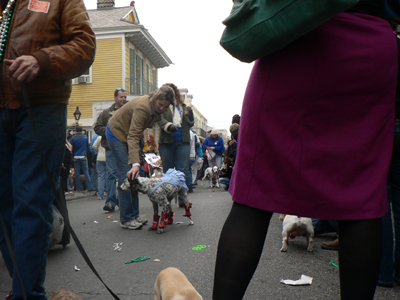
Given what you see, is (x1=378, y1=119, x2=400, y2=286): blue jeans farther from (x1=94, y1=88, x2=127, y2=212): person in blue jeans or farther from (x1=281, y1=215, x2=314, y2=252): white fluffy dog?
(x1=94, y1=88, x2=127, y2=212): person in blue jeans

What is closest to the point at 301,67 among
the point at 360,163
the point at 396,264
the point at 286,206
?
the point at 360,163

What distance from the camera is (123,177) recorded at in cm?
523

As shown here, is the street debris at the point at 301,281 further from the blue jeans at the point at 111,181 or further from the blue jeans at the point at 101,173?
the blue jeans at the point at 101,173

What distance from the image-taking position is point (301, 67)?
4.44ft

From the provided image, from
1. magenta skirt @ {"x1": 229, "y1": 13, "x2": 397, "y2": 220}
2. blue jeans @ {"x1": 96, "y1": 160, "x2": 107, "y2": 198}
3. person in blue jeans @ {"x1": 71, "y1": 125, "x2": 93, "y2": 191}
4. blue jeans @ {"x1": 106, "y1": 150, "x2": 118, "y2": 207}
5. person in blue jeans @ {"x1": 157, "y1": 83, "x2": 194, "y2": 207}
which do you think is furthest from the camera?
person in blue jeans @ {"x1": 71, "y1": 125, "x2": 93, "y2": 191}

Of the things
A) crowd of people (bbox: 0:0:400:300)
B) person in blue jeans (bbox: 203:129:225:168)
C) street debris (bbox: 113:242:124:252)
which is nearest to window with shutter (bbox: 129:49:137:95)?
person in blue jeans (bbox: 203:129:225:168)

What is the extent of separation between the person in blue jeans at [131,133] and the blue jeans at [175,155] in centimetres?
171

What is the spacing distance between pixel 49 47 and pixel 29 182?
70 cm

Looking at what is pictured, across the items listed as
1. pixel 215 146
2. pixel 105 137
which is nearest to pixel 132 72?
pixel 215 146

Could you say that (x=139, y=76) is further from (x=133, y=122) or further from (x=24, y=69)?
(x=24, y=69)

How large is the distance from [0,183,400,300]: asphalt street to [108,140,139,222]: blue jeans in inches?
9.0

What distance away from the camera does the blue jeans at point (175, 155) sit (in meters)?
6.92

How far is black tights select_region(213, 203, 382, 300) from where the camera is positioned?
4.31ft

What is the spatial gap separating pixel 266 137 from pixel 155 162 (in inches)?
252
